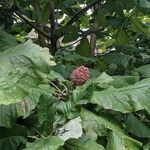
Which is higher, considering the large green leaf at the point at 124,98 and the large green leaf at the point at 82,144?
the large green leaf at the point at 124,98

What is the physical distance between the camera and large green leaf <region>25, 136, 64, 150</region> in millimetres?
1297

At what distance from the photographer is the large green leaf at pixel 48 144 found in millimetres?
1297

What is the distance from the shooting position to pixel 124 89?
159 cm

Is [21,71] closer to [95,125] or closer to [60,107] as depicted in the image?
[60,107]

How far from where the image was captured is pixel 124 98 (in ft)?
4.99

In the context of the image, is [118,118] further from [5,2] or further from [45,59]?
[5,2]

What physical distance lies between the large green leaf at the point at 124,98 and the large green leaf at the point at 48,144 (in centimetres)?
22

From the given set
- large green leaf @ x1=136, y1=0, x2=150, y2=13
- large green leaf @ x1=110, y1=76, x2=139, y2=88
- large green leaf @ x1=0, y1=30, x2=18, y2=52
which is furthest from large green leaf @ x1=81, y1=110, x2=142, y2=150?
large green leaf @ x1=136, y1=0, x2=150, y2=13

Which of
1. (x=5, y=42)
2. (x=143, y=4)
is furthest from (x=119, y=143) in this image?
(x=143, y=4)

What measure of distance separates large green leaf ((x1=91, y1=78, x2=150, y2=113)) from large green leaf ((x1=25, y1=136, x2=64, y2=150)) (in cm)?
22

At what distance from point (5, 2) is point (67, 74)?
0.71m

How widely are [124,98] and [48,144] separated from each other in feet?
1.19

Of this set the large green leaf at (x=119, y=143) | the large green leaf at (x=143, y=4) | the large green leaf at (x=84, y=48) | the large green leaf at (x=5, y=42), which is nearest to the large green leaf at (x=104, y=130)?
the large green leaf at (x=119, y=143)

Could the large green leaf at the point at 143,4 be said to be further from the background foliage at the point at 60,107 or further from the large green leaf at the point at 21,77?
the large green leaf at the point at 21,77
